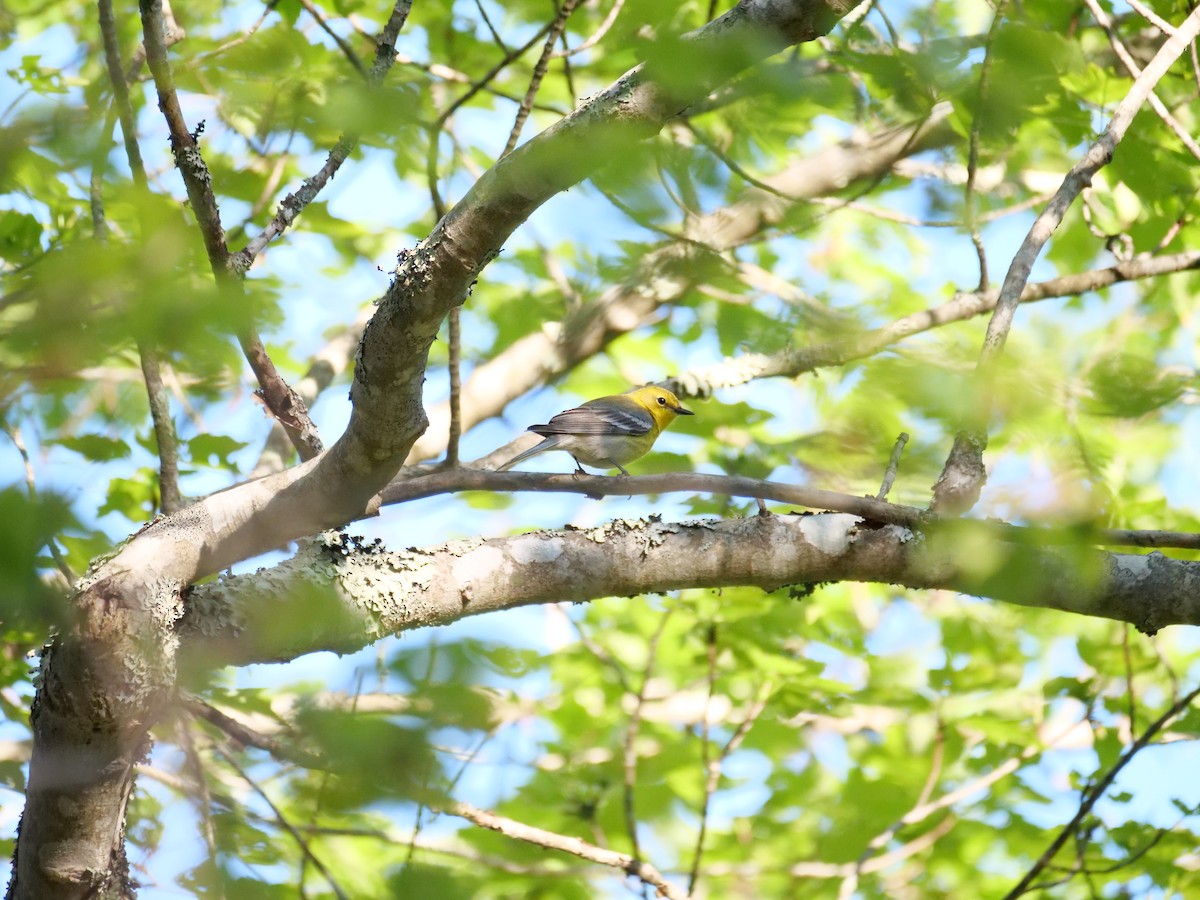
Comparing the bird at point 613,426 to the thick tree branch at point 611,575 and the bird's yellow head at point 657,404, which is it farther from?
the thick tree branch at point 611,575

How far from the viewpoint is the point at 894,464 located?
1.86m

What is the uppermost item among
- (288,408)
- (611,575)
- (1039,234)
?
(1039,234)

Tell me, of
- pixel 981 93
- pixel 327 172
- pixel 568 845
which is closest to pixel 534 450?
pixel 568 845

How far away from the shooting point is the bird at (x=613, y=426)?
A: 6.34 m

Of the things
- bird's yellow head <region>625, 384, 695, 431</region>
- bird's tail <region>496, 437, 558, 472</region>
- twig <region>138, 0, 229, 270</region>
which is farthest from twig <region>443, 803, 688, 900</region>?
bird's yellow head <region>625, 384, 695, 431</region>

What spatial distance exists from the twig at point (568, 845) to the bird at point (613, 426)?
270 cm

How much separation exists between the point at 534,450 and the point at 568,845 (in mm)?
2582

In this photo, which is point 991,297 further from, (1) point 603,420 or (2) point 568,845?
(2) point 568,845

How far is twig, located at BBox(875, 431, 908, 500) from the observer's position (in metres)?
1.85

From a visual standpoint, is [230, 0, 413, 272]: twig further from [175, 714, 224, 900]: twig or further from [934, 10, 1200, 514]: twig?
[934, 10, 1200, 514]: twig

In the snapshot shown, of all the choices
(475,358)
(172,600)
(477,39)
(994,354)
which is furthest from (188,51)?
(994,354)

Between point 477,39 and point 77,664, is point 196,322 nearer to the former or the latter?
point 77,664

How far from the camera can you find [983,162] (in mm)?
5336

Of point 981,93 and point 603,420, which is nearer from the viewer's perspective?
point 981,93
